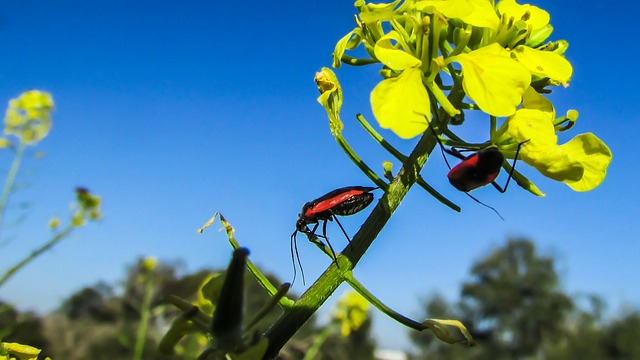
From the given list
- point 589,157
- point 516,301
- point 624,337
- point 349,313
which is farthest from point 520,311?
point 589,157

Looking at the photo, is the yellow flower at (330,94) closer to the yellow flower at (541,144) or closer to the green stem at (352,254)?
the green stem at (352,254)

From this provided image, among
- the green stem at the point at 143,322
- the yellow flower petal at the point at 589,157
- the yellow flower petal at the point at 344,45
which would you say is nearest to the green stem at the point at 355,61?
the yellow flower petal at the point at 344,45

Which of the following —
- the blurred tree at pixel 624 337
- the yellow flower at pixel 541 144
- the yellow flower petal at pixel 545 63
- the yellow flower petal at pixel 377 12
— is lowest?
the blurred tree at pixel 624 337

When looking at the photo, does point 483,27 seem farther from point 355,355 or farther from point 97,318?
point 97,318

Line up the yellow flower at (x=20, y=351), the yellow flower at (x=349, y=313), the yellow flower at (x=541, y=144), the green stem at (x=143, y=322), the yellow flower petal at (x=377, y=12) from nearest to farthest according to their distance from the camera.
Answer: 1. the yellow flower at (x=20, y=351)
2. the yellow flower at (x=541, y=144)
3. the yellow flower petal at (x=377, y=12)
4. the green stem at (x=143, y=322)
5. the yellow flower at (x=349, y=313)

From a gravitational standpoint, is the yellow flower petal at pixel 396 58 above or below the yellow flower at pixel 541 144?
above

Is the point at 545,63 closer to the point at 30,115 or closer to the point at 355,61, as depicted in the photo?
the point at 355,61

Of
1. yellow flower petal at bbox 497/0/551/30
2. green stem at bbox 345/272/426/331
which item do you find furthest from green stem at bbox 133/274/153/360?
yellow flower petal at bbox 497/0/551/30

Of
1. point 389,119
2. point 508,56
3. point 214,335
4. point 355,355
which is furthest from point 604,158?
point 355,355
